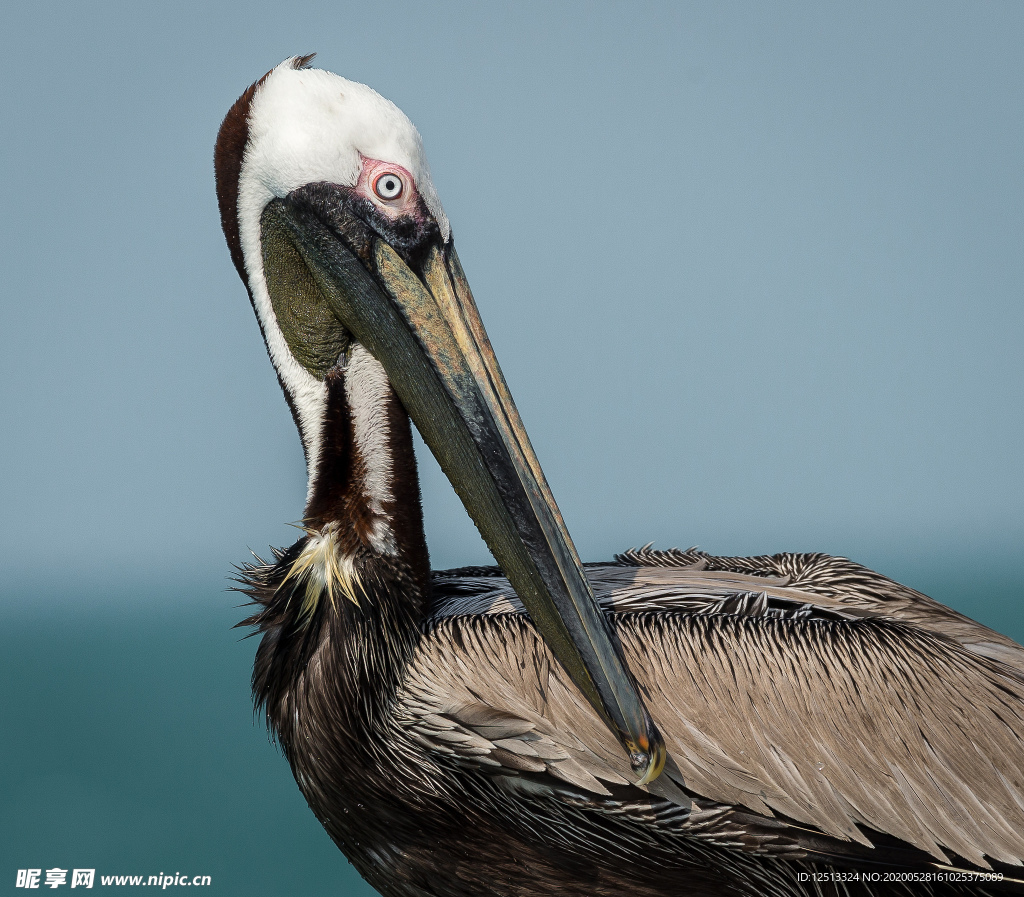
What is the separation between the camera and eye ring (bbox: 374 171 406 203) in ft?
6.00

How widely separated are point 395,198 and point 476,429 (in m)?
0.54

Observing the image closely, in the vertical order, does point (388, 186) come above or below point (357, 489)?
above

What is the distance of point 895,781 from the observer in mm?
1826

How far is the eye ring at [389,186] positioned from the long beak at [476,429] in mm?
101

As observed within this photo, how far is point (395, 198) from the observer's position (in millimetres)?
1839

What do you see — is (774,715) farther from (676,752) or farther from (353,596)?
(353,596)

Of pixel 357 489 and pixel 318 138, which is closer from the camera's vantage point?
pixel 318 138

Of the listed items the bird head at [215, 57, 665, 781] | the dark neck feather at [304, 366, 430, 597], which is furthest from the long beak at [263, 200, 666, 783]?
the dark neck feather at [304, 366, 430, 597]

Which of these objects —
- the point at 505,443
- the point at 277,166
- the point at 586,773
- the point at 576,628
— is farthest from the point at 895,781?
the point at 277,166

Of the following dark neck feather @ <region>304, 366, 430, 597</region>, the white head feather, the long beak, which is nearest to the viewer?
the long beak

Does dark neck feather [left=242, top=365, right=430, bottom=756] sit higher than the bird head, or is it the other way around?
the bird head

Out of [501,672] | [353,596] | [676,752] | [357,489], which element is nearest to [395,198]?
[357,489]

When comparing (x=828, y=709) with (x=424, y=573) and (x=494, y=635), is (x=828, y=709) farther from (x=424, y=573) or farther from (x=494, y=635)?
(x=424, y=573)

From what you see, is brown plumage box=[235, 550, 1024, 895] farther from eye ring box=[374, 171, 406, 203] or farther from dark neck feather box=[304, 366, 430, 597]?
eye ring box=[374, 171, 406, 203]
